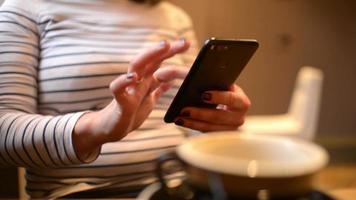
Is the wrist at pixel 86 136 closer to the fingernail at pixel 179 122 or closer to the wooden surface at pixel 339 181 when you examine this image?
the fingernail at pixel 179 122

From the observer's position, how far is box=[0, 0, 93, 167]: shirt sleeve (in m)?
0.41

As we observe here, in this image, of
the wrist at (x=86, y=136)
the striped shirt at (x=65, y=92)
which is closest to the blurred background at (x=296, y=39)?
the striped shirt at (x=65, y=92)

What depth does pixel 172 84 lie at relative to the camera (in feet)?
1.40

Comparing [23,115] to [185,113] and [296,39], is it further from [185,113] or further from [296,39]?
[296,39]

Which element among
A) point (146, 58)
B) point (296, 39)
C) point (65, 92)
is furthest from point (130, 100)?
point (296, 39)

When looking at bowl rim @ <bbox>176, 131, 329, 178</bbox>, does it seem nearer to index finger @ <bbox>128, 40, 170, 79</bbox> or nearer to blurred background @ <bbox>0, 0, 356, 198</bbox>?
index finger @ <bbox>128, 40, 170, 79</bbox>

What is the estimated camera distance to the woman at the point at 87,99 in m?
0.39

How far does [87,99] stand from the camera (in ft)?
1.56

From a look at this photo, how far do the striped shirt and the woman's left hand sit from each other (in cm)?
5

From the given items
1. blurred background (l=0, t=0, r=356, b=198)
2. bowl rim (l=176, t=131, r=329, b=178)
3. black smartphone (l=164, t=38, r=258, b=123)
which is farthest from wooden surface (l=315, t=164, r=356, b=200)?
blurred background (l=0, t=0, r=356, b=198)

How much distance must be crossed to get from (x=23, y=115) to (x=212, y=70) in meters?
0.19

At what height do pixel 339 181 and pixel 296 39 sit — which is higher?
pixel 339 181

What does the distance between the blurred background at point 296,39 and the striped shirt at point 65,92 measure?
12.7 inches

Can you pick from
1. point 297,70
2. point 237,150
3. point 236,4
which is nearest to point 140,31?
point 237,150
